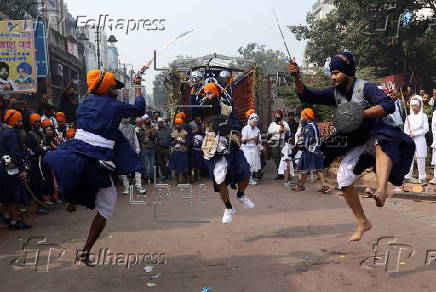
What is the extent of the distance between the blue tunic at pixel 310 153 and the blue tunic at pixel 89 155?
5.61 m

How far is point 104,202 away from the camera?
422 centimetres

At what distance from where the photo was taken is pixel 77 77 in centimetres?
3109

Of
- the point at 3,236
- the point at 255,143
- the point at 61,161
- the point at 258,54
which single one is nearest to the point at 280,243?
the point at 61,161

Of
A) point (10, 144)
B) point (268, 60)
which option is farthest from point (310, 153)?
point (268, 60)

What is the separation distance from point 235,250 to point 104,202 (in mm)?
1620

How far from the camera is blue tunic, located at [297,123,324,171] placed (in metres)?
9.08

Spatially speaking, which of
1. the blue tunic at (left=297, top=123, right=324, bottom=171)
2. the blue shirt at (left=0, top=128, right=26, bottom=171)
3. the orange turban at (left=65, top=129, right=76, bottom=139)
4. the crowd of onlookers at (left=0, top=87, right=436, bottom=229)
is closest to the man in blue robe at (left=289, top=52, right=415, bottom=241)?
the crowd of onlookers at (left=0, top=87, right=436, bottom=229)

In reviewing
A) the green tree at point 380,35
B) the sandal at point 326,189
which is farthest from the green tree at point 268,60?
the sandal at point 326,189

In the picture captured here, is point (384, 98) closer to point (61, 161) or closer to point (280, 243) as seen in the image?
point (280, 243)

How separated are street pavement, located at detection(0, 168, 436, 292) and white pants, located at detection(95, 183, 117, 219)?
611mm

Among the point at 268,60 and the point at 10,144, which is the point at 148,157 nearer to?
the point at 10,144

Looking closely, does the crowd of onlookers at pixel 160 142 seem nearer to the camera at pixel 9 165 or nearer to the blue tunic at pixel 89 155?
the camera at pixel 9 165

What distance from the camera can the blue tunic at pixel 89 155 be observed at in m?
3.95

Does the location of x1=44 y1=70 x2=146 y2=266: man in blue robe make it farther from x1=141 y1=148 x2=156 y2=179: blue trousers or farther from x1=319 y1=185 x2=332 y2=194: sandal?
x1=141 y1=148 x2=156 y2=179: blue trousers
